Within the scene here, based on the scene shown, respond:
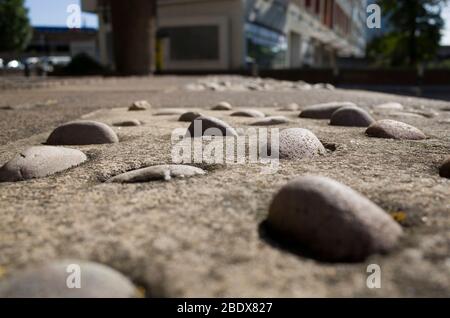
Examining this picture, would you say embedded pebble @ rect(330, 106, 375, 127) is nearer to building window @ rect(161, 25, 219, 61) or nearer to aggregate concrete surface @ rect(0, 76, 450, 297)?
aggregate concrete surface @ rect(0, 76, 450, 297)

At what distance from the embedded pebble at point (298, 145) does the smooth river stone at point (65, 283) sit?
1183mm

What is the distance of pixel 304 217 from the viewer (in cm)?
117

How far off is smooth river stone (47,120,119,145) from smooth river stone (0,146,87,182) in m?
0.44

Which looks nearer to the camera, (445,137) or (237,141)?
(237,141)

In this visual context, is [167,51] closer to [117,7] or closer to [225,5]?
[225,5]

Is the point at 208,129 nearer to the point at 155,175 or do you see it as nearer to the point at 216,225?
the point at 155,175

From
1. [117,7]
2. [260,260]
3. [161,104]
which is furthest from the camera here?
[117,7]

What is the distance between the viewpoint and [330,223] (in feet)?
3.70

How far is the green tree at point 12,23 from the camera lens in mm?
33656


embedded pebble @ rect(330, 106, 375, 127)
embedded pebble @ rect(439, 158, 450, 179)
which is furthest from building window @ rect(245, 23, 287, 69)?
embedded pebble @ rect(439, 158, 450, 179)

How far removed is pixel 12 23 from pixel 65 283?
37760 millimetres
